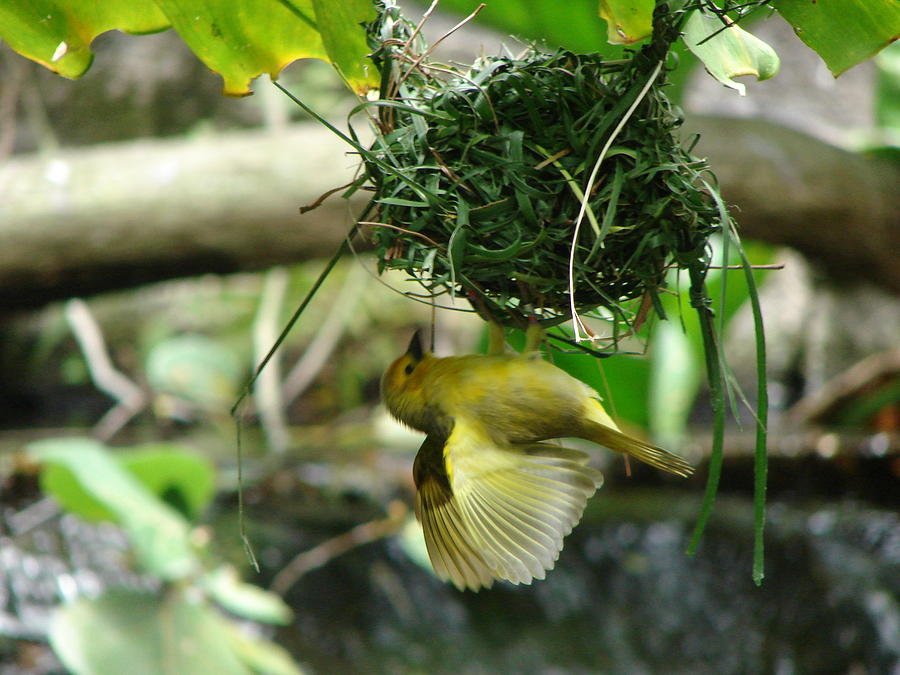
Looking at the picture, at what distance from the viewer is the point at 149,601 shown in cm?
288

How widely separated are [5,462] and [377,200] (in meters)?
3.45

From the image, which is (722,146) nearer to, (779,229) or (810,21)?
(779,229)

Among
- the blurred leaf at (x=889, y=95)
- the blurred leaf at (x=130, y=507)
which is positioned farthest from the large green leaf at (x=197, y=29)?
the blurred leaf at (x=889, y=95)

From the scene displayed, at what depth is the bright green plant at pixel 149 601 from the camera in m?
2.65

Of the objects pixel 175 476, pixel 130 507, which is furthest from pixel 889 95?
pixel 130 507

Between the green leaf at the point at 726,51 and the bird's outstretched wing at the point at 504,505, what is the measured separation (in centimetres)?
47

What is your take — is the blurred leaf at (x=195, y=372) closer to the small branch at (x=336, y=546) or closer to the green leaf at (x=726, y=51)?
the small branch at (x=336, y=546)

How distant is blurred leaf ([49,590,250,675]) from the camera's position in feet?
8.55

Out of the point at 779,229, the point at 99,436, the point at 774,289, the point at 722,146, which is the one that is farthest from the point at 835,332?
the point at 99,436

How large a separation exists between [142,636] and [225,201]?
1.51 meters

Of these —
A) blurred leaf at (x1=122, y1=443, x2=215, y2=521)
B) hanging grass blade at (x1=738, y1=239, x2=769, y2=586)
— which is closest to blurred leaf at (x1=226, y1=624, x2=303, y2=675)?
blurred leaf at (x1=122, y1=443, x2=215, y2=521)

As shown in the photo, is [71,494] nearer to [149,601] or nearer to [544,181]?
[149,601]

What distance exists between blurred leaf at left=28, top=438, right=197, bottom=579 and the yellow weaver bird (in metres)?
1.62

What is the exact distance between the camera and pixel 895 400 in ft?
13.6
